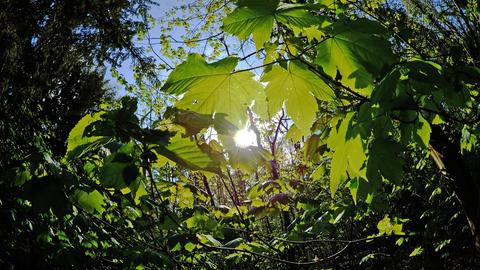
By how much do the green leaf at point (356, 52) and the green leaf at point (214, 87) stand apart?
22 centimetres

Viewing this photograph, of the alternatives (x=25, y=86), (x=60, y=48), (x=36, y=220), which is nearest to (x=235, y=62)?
(x=36, y=220)

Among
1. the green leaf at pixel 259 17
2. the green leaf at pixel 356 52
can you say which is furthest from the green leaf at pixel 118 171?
the green leaf at pixel 356 52

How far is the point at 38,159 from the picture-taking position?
975mm

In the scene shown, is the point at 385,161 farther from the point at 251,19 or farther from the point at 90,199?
the point at 90,199

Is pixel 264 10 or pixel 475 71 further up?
pixel 264 10

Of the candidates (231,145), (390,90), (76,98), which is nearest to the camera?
(390,90)

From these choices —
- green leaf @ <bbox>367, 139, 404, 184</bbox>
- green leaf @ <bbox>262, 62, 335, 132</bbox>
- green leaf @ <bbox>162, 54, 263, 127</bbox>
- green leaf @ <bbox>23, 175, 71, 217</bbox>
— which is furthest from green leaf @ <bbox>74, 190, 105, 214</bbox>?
green leaf @ <bbox>367, 139, 404, 184</bbox>

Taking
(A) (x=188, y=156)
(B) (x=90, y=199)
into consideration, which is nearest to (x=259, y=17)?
(A) (x=188, y=156)

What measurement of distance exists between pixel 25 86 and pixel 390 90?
778 centimetres

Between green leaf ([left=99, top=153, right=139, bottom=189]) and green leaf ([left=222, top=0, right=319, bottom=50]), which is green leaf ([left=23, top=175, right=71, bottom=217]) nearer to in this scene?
green leaf ([left=99, top=153, right=139, bottom=189])

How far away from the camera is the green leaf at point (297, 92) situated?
2.97 ft

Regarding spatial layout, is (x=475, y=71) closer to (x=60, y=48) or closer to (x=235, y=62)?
(x=235, y=62)

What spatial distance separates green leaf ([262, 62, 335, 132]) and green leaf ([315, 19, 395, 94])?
0.06 meters

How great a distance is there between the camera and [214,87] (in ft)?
2.83
